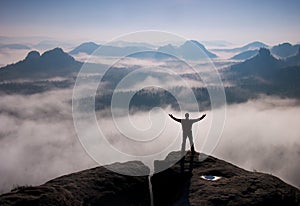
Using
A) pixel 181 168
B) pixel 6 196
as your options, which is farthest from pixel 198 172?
pixel 6 196

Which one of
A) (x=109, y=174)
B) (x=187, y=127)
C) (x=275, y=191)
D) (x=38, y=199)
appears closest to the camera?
(x=38, y=199)

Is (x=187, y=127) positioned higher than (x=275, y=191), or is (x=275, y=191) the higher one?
(x=187, y=127)

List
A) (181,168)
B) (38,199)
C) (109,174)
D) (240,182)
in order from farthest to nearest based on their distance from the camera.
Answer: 1. (181,168)
2. (109,174)
3. (240,182)
4. (38,199)

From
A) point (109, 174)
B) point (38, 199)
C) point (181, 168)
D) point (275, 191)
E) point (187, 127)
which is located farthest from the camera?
point (187, 127)

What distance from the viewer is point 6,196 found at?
1548 cm

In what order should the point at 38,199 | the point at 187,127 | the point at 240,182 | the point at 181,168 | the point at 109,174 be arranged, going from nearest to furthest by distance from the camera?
the point at 38,199, the point at 240,182, the point at 109,174, the point at 181,168, the point at 187,127

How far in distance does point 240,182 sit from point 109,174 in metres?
8.54

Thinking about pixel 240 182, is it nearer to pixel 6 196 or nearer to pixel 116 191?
pixel 116 191

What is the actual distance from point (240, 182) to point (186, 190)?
338 centimetres

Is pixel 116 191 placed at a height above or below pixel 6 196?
below

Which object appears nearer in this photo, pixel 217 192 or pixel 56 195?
pixel 56 195

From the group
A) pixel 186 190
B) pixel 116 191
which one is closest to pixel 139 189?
pixel 116 191

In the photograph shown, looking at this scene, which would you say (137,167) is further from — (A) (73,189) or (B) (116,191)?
(A) (73,189)

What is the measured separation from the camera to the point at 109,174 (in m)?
21.8
